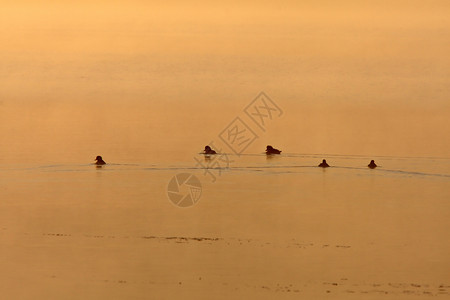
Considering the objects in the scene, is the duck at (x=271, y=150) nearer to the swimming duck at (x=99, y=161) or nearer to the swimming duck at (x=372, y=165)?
the swimming duck at (x=372, y=165)

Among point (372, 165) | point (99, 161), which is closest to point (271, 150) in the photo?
point (372, 165)

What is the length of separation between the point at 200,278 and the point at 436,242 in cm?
525

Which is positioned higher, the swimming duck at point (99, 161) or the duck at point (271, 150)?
the duck at point (271, 150)

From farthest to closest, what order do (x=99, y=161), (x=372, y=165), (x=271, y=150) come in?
(x=271, y=150), (x=99, y=161), (x=372, y=165)

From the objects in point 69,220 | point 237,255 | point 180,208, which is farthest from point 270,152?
point 237,255

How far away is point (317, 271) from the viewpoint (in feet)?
74.0

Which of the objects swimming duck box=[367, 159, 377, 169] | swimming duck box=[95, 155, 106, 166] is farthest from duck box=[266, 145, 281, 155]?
swimming duck box=[95, 155, 106, 166]

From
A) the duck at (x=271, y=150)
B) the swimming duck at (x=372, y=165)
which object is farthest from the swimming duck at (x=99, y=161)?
the swimming duck at (x=372, y=165)

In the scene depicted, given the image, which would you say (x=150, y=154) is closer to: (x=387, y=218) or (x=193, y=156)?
(x=193, y=156)

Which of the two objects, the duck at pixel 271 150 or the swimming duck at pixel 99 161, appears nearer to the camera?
the swimming duck at pixel 99 161

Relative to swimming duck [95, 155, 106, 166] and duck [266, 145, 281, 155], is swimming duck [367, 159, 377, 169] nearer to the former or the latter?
duck [266, 145, 281, 155]

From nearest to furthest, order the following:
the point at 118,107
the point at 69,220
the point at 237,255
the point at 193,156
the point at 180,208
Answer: the point at 237,255
the point at 69,220
the point at 180,208
the point at 193,156
the point at 118,107

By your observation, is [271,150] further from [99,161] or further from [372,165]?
[99,161]

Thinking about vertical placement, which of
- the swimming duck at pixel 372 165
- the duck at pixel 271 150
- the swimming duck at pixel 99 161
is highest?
the duck at pixel 271 150
